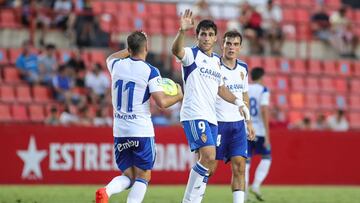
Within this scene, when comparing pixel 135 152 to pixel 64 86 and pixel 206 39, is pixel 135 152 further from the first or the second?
pixel 64 86

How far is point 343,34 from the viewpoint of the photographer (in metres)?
31.0

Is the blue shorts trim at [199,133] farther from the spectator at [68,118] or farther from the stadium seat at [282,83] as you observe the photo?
the stadium seat at [282,83]

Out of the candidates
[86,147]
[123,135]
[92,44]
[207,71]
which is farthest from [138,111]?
[92,44]

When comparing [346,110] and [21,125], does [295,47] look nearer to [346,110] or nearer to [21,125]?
[346,110]

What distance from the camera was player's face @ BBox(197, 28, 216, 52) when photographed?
1362cm

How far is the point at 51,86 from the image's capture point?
1007 inches

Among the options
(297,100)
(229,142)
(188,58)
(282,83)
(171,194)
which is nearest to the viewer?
(188,58)

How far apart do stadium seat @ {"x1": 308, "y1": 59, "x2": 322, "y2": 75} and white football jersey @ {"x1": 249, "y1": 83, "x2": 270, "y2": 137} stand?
12.1 m

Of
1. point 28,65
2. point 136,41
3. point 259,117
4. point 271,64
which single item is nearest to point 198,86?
point 136,41

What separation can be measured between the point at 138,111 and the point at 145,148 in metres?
0.47

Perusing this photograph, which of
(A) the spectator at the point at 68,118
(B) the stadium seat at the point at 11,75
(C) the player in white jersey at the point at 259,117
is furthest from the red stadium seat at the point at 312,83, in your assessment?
(C) the player in white jersey at the point at 259,117

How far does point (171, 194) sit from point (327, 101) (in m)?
11.2

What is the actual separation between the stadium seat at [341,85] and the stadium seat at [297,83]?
3.50ft

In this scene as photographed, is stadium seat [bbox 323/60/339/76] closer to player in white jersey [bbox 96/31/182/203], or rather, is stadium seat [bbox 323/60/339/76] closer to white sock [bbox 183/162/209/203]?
white sock [bbox 183/162/209/203]
